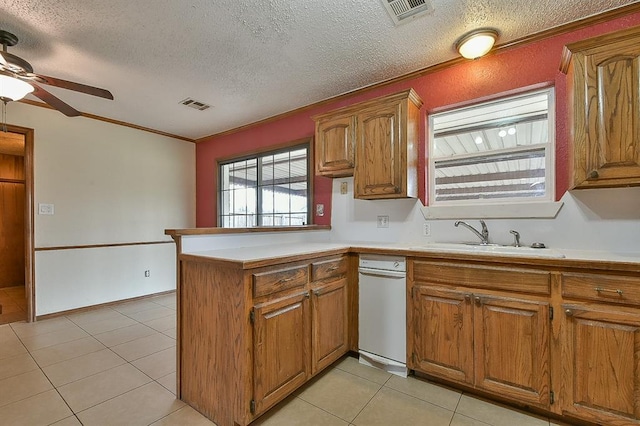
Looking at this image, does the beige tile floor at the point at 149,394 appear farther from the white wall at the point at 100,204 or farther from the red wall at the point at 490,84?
the red wall at the point at 490,84

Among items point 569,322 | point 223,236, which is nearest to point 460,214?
point 569,322

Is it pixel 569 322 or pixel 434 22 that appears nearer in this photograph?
pixel 569 322

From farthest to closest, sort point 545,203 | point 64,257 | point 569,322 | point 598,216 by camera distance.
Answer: point 64,257
point 545,203
point 598,216
point 569,322

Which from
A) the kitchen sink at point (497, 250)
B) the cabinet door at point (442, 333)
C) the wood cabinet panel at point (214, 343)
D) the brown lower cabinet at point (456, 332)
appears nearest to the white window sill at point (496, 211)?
the kitchen sink at point (497, 250)

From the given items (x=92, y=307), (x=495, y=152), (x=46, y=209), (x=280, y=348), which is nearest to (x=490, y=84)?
(x=495, y=152)

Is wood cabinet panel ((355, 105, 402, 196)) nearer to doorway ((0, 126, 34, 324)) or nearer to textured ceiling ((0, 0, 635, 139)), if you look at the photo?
textured ceiling ((0, 0, 635, 139))

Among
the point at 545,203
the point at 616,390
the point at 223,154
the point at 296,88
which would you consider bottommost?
the point at 616,390

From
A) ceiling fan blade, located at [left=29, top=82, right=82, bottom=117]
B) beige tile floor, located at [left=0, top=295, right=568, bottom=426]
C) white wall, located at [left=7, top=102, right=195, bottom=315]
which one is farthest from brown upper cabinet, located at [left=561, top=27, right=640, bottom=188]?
white wall, located at [left=7, top=102, right=195, bottom=315]

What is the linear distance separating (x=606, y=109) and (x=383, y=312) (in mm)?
1890

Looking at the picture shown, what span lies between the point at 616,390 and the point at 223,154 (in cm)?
467

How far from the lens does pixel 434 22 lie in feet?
6.75

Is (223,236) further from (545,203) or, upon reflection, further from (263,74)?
(545,203)

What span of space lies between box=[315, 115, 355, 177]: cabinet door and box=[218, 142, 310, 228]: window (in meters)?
0.58

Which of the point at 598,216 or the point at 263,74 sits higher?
the point at 263,74
